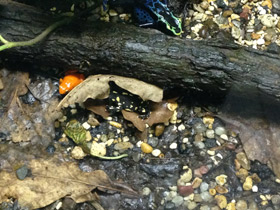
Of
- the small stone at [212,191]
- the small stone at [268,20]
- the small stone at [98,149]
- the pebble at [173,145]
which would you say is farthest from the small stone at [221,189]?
the small stone at [268,20]

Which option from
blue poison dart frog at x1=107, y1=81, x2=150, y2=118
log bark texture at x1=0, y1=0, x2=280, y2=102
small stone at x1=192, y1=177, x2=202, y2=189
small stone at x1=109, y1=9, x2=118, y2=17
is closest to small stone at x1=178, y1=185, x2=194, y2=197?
small stone at x1=192, y1=177, x2=202, y2=189

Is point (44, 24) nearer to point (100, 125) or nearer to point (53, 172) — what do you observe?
point (100, 125)

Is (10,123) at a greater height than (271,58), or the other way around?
(271,58)

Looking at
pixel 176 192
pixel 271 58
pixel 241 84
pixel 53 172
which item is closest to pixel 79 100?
pixel 53 172

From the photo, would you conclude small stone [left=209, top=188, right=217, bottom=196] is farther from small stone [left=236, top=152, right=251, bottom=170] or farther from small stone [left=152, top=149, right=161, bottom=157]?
small stone [left=152, top=149, right=161, bottom=157]

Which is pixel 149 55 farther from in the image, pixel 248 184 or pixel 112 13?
pixel 248 184

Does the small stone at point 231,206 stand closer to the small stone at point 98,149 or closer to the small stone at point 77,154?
the small stone at point 98,149
